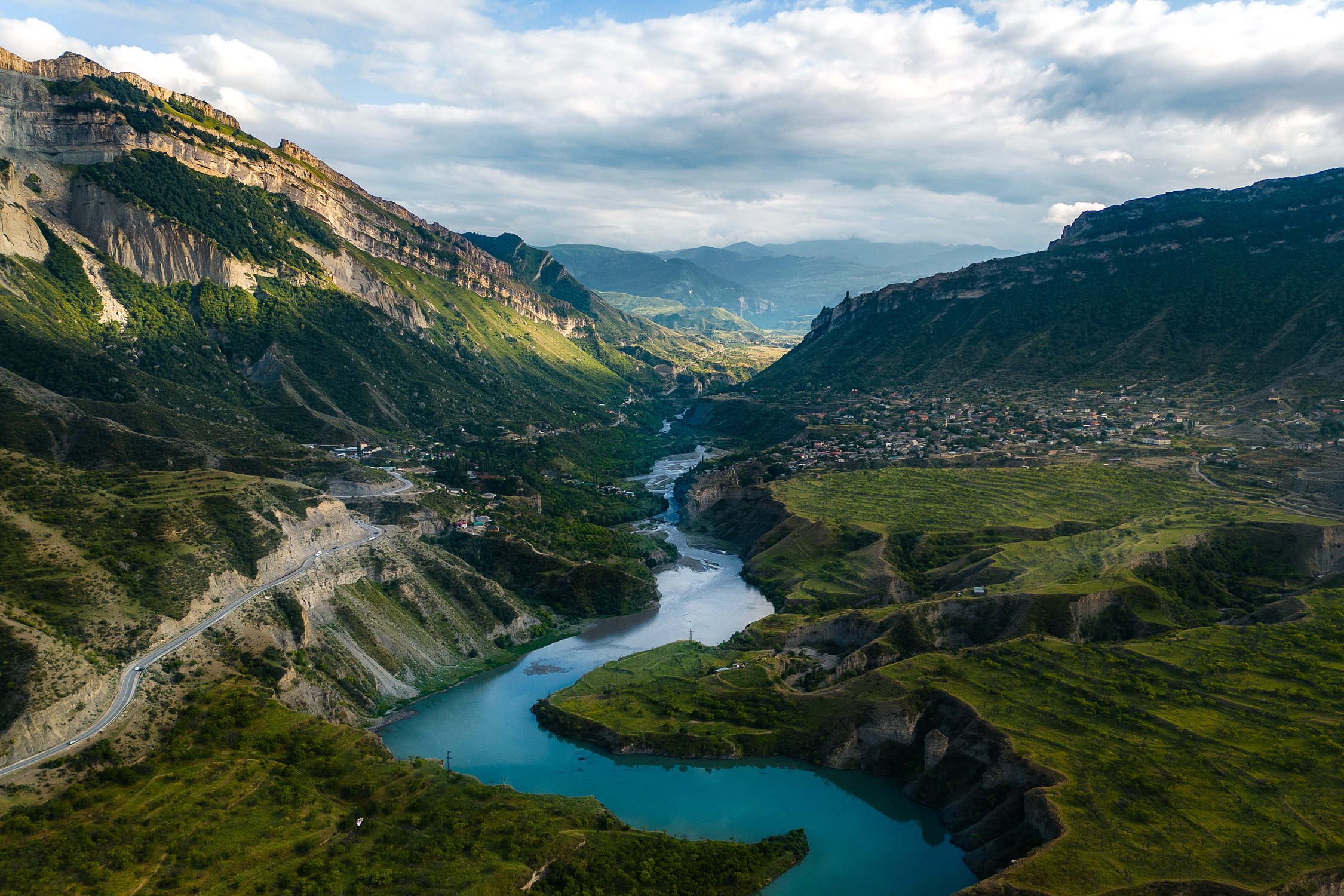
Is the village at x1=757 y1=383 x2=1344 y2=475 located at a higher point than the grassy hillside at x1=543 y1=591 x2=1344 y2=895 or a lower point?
higher

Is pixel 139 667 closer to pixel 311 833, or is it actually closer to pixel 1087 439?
pixel 311 833

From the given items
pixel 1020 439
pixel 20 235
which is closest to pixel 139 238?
pixel 20 235

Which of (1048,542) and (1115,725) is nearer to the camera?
(1115,725)

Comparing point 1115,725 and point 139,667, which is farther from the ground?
point 139,667

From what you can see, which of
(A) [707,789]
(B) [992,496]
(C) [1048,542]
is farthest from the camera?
(B) [992,496]

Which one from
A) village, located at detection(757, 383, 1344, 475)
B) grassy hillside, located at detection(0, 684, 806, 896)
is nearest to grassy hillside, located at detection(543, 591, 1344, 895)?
grassy hillside, located at detection(0, 684, 806, 896)

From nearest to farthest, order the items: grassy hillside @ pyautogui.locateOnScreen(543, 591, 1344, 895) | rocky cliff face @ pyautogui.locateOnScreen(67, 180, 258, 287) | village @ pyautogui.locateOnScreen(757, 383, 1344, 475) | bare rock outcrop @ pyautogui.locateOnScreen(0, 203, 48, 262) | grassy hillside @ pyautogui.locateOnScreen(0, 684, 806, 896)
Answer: grassy hillside @ pyautogui.locateOnScreen(0, 684, 806, 896) < grassy hillside @ pyautogui.locateOnScreen(543, 591, 1344, 895) < bare rock outcrop @ pyautogui.locateOnScreen(0, 203, 48, 262) < village @ pyautogui.locateOnScreen(757, 383, 1344, 475) < rocky cliff face @ pyautogui.locateOnScreen(67, 180, 258, 287)

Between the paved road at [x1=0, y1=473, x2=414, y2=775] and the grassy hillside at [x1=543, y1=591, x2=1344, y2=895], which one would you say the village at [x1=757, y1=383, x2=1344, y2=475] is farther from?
the paved road at [x1=0, y1=473, x2=414, y2=775]
